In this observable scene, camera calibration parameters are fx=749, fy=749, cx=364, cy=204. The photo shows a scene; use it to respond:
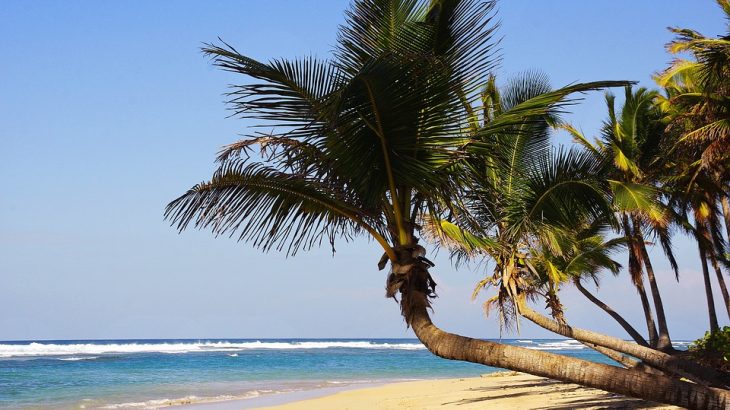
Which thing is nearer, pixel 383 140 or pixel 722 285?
pixel 383 140

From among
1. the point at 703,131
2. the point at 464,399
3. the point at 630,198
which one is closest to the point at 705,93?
the point at 703,131

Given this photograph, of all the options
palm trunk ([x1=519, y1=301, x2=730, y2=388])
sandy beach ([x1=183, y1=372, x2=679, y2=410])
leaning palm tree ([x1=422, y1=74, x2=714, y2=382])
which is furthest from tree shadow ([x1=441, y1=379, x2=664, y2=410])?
leaning palm tree ([x1=422, y1=74, x2=714, y2=382])

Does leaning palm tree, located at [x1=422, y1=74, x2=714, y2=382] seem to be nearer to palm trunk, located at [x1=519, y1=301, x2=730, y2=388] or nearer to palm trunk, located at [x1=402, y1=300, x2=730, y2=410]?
palm trunk, located at [x1=519, y1=301, x2=730, y2=388]

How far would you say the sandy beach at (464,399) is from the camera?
1300 centimetres

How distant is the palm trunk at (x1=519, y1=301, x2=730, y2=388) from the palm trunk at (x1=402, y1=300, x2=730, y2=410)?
4168 mm

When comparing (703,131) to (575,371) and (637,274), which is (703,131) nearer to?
(637,274)

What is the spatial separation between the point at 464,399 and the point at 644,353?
8.43 meters

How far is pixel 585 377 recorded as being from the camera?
13.8ft

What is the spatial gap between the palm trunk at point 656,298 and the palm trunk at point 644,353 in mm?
5412

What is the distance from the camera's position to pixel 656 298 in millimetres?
17297

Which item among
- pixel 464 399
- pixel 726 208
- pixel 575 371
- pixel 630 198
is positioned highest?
pixel 726 208

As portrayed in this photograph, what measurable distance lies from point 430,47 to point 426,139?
82 cm

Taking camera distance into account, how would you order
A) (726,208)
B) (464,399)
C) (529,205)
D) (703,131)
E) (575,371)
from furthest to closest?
(726,208) < (464,399) < (703,131) < (529,205) < (575,371)

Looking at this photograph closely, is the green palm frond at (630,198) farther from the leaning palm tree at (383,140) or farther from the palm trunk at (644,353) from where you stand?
the leaning palm tree at (383,140)
